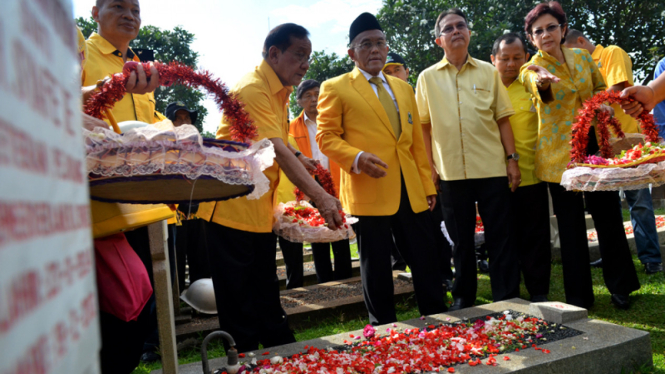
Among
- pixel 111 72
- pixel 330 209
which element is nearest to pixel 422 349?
pixel 330 209

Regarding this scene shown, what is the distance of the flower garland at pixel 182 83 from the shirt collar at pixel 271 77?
98cm

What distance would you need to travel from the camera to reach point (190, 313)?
4.55m

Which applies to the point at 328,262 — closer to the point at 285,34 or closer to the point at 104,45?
the point at 285,34

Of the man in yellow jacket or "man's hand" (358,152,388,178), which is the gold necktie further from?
"man's hand" (358,152,388,178)

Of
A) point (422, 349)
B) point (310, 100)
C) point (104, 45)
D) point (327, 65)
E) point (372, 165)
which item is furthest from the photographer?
point (327, 65)

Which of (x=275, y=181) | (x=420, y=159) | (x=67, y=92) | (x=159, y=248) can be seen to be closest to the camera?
(x=67, y=92)

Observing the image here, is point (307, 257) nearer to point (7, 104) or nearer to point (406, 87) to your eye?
point (406, 87)

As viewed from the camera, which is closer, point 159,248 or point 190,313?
point 159,248

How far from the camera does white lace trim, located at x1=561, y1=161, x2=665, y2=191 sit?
3117 mm

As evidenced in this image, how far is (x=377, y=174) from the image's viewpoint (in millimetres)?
3447

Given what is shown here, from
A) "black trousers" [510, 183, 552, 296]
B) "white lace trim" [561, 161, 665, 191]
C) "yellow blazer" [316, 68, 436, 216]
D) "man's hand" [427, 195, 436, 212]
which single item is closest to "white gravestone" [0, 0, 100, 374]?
"yellow blazer" [316, 68, 436, 216]

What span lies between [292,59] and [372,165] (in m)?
0.87

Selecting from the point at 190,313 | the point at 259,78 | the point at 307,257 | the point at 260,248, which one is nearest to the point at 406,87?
the point at 259,78

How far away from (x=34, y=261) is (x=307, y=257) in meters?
8.08
